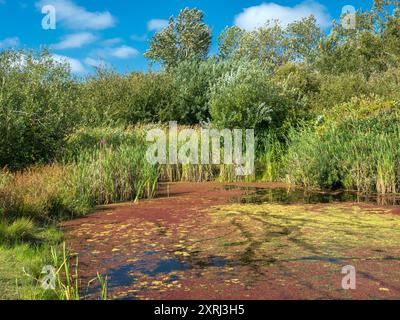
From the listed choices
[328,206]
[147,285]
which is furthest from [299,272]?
[328,206]

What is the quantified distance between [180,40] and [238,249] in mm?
42735

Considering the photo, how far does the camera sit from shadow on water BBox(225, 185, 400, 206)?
9.49 metres

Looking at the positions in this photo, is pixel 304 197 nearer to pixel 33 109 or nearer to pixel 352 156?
pixel 352 156

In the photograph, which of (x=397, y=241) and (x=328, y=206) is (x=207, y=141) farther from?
(x=397, y=241)

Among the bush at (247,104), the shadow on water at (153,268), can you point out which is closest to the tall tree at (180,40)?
the bush at (247,104)

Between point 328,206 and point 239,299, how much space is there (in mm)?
5168

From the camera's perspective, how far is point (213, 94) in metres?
16.9

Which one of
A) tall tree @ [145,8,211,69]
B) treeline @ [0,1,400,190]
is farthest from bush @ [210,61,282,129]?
tall tree @ [145,8,211,69]

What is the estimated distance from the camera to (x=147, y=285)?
4566 millimetres

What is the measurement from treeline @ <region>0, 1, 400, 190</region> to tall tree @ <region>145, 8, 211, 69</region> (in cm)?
10

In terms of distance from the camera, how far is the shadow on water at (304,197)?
374 inches

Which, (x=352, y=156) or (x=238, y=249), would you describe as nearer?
(x=238, y=249)

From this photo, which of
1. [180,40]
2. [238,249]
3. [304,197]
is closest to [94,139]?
[304,197]

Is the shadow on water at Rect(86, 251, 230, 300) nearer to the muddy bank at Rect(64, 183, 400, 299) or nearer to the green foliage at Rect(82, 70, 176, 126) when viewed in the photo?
the muddy bank at Rect(64, 183, 400, 299)
